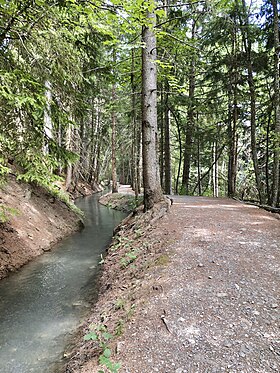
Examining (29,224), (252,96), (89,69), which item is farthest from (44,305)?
(252,96)

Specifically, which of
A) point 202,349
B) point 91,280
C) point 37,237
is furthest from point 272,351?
point 37,237

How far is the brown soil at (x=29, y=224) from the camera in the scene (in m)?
6.85

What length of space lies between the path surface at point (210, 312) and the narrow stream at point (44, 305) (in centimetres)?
158

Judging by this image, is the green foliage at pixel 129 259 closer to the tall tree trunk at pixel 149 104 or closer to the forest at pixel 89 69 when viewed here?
the forest at pixel 89 69

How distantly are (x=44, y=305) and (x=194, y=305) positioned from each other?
10.7 ft

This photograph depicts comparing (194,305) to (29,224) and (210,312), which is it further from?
(29,224)

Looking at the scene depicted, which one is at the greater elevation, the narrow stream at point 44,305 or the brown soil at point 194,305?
the brown soil at point 194,305

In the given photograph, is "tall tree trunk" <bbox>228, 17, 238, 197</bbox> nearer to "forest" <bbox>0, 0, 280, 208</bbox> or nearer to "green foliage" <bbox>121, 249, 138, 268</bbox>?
"forest" <bbox>0, 0, 280, 208</bbox>

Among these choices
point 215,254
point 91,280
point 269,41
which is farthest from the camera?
point 269,41

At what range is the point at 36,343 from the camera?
13.0 feet

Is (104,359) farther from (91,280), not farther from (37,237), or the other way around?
(37,237)

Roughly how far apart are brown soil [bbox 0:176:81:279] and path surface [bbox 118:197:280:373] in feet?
14.1

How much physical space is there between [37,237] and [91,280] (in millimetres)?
2992

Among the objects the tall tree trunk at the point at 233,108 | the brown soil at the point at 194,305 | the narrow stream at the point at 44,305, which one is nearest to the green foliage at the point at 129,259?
the brown soil at the point at 194,305
